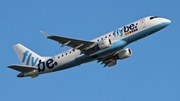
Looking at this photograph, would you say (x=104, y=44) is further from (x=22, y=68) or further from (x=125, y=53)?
(x=22, y=68)

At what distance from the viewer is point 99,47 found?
6800cm

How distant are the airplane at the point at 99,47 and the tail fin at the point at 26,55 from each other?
10.7ft

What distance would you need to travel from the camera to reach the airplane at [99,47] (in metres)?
67.9

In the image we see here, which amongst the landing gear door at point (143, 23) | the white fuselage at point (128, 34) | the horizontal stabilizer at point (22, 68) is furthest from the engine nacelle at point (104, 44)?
the horizontal stabilizer at point (22, 68)

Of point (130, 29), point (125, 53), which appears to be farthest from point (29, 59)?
point (130, 29)

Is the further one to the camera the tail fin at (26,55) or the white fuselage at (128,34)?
the tail fin at (26,55)

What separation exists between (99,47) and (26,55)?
54.2 feet

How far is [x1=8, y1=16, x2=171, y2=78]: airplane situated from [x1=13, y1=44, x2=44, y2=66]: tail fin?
3250mm

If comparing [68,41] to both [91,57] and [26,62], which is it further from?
[26,62]

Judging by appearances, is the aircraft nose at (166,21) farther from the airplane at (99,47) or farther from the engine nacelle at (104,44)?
the engine nacelle at (104,44)

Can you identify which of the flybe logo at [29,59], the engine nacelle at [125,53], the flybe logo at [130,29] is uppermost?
the flybe logo at [29,59]

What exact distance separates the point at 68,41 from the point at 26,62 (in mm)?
14064

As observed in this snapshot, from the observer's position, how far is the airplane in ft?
223

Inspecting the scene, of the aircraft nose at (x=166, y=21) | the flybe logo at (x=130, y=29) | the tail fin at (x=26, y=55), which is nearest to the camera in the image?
the flybe logo at (x=130, y=29)
